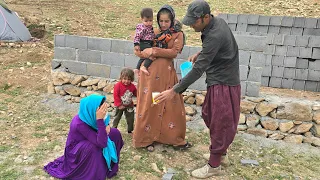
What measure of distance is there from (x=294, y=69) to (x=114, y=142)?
5114mm

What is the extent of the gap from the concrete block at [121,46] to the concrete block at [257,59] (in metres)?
1.84

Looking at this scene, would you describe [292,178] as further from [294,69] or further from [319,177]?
[294,69]

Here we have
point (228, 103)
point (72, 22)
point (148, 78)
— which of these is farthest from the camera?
point (72, 22)

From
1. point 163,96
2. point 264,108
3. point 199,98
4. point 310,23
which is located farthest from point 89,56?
point 310,23

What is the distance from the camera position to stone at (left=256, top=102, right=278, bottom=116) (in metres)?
4.62

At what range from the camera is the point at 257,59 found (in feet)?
15.1

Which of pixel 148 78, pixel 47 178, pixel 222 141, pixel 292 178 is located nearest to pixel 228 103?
pixel 222 141

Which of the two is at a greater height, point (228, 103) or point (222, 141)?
point (228, 103)

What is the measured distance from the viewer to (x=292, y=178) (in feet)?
12.3

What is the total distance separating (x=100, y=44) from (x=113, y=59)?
0.32 m

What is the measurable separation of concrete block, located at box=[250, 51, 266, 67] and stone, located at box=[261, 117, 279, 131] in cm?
79


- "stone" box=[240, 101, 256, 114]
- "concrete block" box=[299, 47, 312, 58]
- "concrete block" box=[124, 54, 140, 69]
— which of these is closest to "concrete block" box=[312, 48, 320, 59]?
"concrete block" box=[299, 47, 312, 58]

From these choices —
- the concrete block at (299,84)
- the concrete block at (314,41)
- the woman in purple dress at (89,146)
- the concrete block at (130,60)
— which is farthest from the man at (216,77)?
the concrete block at (299,84)

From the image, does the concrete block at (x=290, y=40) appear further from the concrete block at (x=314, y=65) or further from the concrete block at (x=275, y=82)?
Answer: the concrete block at (x=275, y=82)
